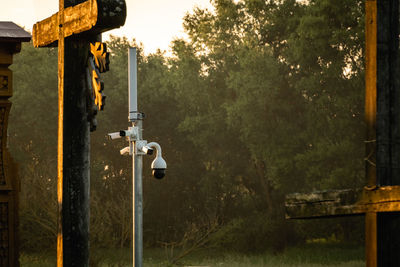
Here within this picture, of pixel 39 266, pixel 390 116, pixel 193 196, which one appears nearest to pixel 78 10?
pixel 390 116

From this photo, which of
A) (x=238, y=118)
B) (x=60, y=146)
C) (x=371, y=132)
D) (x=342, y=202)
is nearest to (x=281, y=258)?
(x=238, y=118)

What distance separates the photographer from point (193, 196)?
134 ft

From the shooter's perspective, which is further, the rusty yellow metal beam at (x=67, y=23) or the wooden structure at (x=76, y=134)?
the wooden structure at (x=76, y=134)

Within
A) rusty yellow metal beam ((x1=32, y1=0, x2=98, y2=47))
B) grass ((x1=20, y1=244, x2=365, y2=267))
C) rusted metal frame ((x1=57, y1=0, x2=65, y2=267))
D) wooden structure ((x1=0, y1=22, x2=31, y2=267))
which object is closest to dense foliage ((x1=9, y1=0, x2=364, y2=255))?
grass ((x1=20, y1=244, x2=365, y2=267))

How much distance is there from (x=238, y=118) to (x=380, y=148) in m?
34.9

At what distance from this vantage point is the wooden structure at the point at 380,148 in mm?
3896

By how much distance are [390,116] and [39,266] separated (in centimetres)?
2075

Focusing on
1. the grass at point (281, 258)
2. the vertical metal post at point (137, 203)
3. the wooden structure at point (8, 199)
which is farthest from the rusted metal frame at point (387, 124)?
the grass at point (281, 258)

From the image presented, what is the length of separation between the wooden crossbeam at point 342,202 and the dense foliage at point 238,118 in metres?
29.5

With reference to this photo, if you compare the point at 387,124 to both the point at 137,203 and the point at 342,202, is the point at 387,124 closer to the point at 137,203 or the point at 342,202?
the point at 342,202

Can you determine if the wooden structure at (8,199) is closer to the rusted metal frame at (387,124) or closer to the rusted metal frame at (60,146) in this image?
the rusted metal frame at (60,146)

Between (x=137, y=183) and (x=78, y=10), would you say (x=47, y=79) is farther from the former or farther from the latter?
(x=78, y=10)

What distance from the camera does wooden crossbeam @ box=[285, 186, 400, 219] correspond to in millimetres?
3770

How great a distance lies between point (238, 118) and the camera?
3884 centimetres
